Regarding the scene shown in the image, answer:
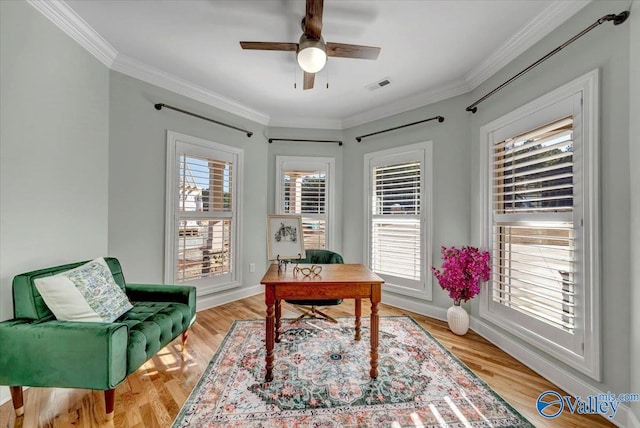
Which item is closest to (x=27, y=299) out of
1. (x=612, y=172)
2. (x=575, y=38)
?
(x=612, y=172)

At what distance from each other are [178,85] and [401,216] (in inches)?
125

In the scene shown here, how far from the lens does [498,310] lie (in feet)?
7.72

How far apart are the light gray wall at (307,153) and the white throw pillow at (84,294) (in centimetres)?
226

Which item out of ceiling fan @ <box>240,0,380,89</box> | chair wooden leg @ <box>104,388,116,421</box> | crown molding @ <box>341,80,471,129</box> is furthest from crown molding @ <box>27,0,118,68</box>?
crown molding @ <box>341,80,471,129</box>

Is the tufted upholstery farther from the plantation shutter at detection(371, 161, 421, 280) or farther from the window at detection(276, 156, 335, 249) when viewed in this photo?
the plantation shutter at detection(371, 161, 421, 280)

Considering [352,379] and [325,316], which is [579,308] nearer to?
[352,379]

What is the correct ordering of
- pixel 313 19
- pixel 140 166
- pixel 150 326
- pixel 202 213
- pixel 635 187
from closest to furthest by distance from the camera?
pixel 635 187, pixel 313 19, pixel 150 326, pixel 140 166, pixel 202 213

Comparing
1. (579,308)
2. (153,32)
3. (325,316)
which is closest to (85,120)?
(153,32)

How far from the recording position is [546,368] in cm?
188

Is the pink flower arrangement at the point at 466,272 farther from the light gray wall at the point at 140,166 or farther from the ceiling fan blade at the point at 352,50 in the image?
the light gray wall at the point at 140,166

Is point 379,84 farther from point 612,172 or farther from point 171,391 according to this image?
point 171,391

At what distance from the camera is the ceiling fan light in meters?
1.68

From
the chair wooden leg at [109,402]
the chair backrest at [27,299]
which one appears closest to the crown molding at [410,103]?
the chair backrest at [27,299]

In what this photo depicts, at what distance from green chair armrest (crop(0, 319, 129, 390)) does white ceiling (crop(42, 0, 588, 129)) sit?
2244 millimetres
